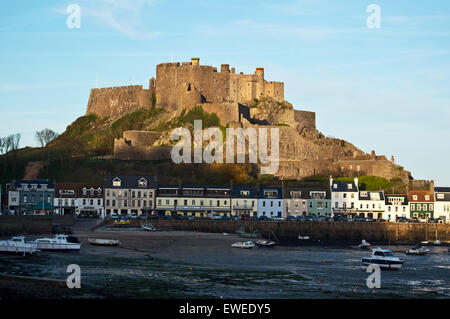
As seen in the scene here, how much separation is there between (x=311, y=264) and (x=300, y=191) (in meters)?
34.6

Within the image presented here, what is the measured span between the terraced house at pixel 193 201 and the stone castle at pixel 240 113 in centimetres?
1916

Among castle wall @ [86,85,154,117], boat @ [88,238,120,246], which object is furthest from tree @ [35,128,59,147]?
boat @ [88,238,120,246]

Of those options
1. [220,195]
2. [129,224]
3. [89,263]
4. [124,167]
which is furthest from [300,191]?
[89,263]

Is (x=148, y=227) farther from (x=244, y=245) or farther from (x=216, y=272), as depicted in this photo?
(x=216, y=272)

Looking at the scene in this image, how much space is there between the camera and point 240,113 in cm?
10619

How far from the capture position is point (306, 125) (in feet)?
378

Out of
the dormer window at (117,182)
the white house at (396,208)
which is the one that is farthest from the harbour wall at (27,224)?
the white house at (396,208)

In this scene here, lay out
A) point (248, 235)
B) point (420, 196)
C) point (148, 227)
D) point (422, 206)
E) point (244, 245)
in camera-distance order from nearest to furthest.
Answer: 1. point (244, 245)
2. point (248, 235)
3. point (148, 227)
4. point (422, 206)
5. point (420, 196)

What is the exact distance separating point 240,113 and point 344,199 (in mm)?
28980

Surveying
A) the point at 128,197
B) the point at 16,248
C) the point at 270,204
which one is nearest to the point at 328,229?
→ the point at 270,204

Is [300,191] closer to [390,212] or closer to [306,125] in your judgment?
[390,212]
